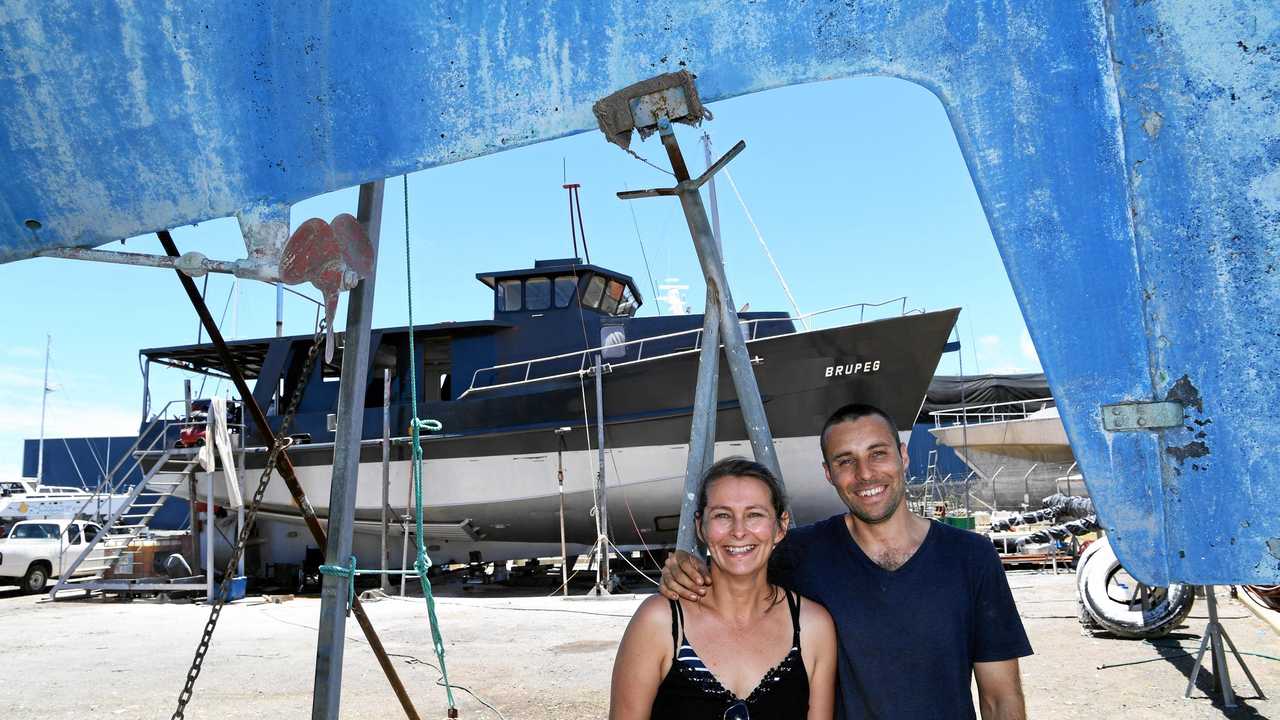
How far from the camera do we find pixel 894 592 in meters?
1.86

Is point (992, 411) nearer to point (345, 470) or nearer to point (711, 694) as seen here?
point (345, 470)

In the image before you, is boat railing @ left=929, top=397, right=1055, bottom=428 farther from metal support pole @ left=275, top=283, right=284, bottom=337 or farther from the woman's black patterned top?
the woman's black patterned top

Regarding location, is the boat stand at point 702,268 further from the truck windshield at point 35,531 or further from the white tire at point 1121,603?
the truck windshield at point 35,531

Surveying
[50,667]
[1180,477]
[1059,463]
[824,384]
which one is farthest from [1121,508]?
[1059,463]

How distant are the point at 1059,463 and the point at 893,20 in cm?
2333

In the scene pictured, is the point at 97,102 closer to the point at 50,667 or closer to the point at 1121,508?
the point at 1121,508

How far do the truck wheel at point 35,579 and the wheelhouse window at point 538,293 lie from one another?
9.52 meters

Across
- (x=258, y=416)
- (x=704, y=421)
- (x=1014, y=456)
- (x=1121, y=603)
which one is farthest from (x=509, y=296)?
(x=1014, y=456)

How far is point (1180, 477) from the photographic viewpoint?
58.0 inches

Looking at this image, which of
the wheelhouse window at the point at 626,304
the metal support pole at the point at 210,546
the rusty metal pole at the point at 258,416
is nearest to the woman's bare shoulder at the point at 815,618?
the rusty metal pole at the point at 258,416

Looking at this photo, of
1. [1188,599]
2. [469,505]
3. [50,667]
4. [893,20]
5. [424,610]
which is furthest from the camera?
[469,505]

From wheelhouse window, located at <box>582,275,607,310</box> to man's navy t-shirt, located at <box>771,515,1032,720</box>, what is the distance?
12.2 meters

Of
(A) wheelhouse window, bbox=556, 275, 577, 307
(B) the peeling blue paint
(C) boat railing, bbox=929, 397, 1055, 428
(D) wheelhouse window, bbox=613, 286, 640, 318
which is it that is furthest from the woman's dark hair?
(C) boat railing, bbox=929, 397, 1055, 428

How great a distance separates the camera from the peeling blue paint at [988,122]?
57.5 inches
